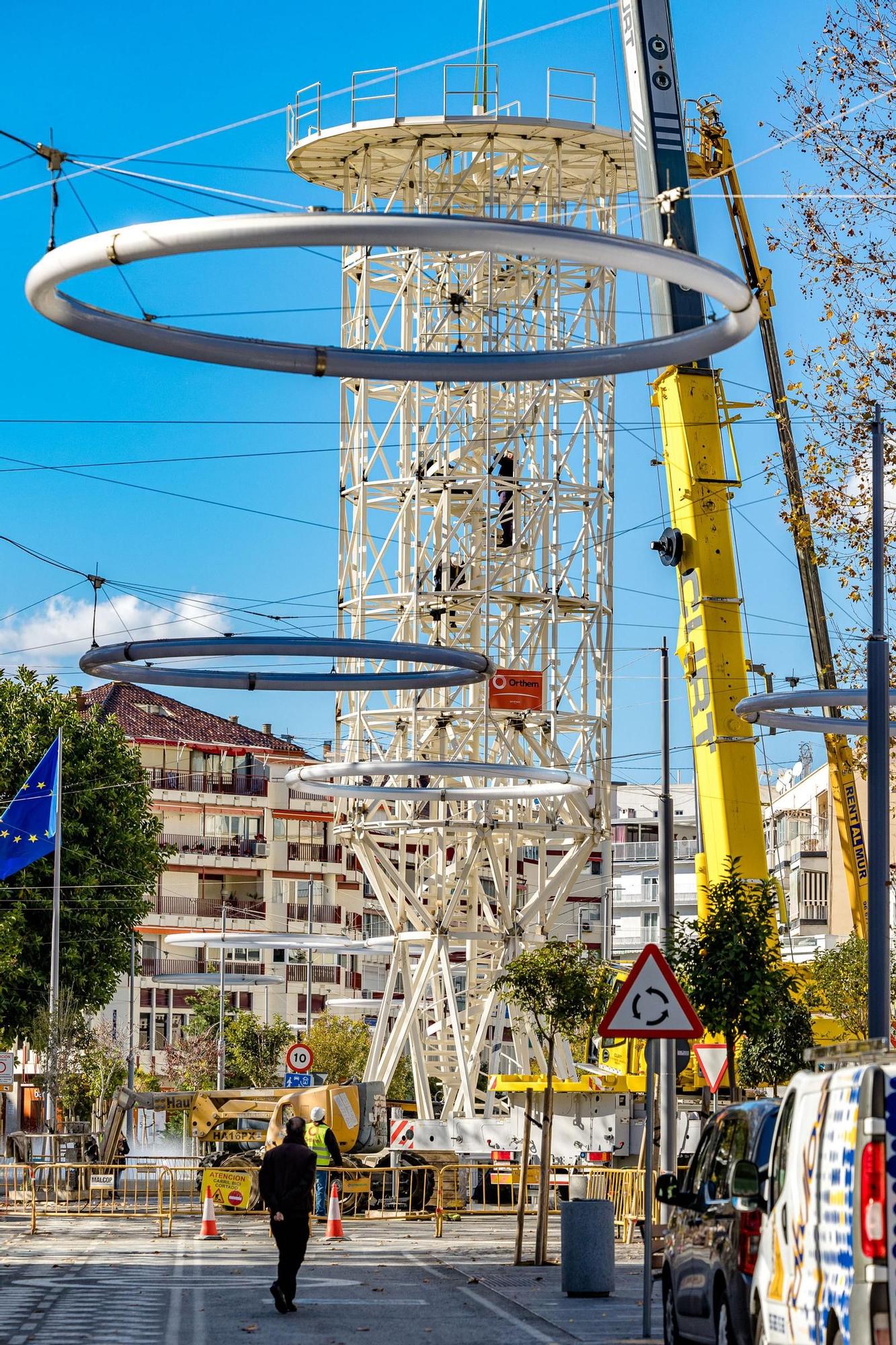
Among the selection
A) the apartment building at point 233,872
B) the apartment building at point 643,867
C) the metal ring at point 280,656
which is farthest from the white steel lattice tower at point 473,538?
the apartment building at point 643,867

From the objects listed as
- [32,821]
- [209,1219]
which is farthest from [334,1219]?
[32,821]

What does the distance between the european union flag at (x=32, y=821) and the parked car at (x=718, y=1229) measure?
35134 millimetres

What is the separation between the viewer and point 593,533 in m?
58.2

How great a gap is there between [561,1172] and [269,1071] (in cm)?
5969

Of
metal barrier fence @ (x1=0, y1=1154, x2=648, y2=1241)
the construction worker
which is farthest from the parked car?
the construction worker

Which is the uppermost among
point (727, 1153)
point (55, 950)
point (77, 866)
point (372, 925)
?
point (372, 925)

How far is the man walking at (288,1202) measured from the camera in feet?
70.0

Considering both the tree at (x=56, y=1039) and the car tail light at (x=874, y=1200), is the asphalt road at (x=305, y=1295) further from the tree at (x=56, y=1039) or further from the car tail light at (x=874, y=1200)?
the tree at (x=56, y=1039)

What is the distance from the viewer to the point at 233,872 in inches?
4584

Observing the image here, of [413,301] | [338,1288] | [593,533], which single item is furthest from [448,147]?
[338,1288]

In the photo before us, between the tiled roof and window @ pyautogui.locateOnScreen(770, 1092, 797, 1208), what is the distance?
10321 centimetres

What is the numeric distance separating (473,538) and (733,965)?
1144 inches

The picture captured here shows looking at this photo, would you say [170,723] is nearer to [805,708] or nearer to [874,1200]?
[805,708]

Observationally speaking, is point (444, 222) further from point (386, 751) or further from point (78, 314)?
point (386, 751)
